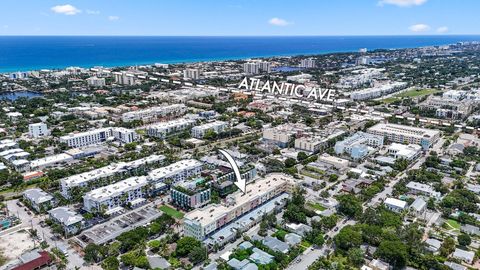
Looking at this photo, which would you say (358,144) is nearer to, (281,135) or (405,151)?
(405,151)

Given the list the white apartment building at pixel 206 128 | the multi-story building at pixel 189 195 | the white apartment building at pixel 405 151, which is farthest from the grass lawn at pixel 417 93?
the multi-story building at pixel 189 195

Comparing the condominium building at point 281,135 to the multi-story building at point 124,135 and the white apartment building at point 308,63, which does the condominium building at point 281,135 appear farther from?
the white apartment building at point 308,63

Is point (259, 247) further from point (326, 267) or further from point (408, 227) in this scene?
point (408, 227)

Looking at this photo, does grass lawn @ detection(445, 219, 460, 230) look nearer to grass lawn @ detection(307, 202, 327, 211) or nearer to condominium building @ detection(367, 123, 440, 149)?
→ grass lawn @ detection(307, 202, 327, 211)

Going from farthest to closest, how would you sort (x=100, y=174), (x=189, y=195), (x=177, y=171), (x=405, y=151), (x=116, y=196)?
(x=405, y=151)
(x=177, y=171)
(x=100, y=174)
(x=116, y=196)
(x=189, y=195)

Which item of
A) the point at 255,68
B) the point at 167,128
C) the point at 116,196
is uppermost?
the point at 255,68

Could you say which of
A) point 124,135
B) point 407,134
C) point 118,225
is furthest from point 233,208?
point 407,134

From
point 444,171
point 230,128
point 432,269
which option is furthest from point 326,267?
point 230,128
